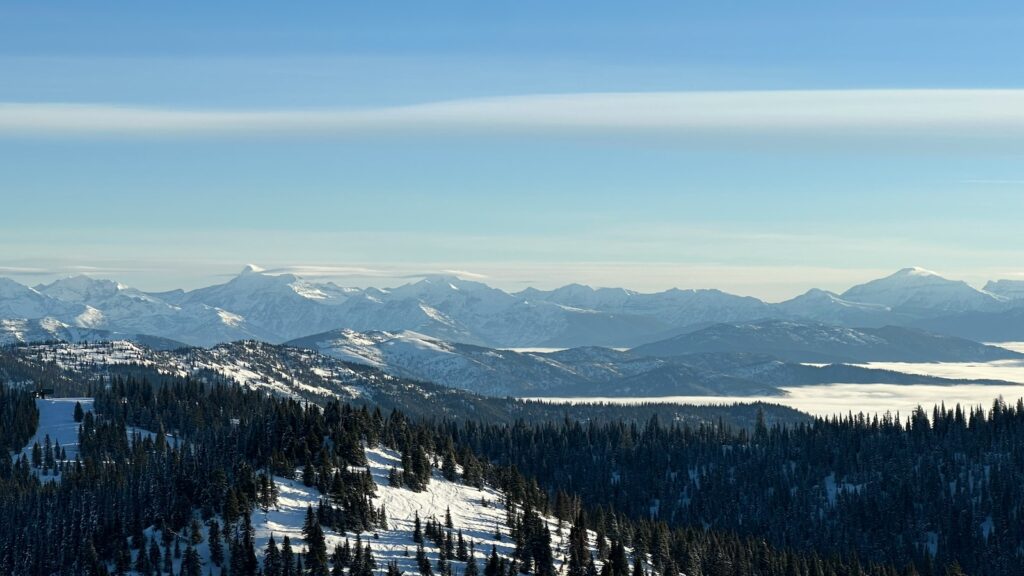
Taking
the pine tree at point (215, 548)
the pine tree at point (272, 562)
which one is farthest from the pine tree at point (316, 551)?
the pine tree at point (215, 548)

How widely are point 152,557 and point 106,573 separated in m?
7.55

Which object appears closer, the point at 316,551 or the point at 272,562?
the point at 272,562

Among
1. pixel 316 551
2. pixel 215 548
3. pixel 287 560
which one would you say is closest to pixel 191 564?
pixel 215 548

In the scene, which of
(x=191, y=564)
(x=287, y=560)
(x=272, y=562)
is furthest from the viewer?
(x=191, y=564)

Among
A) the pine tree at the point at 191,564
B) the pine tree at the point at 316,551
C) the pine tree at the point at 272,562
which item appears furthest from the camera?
the pine tree at the point at 316,551

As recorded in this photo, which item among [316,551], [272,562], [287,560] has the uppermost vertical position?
[316,551]

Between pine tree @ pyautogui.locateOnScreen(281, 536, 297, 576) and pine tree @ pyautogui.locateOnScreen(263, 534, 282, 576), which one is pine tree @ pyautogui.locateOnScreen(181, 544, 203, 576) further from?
pine tree @ pyautogui.locateOnScreen(281, 536, 297, 576)

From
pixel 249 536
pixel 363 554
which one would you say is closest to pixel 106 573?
pixel 249 536

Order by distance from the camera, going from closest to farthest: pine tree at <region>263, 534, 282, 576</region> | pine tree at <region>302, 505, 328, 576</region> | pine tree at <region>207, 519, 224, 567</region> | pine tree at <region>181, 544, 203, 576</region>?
pine tree at <region>263, 534, 282, 576</region>, pine tree at <region>181, 544, 203, 576</region>, pine tree at <region>302, 505, 328, 576</region>, pine tree at <region>207, 519, 224, 567</region>

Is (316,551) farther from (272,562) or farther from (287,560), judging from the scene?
(272,562)

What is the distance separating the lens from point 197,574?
19038 centimetres

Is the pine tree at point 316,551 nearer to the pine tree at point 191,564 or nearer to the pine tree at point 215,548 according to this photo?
the pine tree at point 215,548

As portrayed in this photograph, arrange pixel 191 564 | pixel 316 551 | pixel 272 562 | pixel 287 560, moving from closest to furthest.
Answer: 1. pixel 272 562
2. pixel 287 560
3. pixel 191 564
4. pixel 316 551

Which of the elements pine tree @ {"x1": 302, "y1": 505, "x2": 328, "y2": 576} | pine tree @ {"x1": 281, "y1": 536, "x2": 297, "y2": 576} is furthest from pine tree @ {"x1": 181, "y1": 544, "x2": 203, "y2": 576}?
pine tree @ {"x1": 302, "y1": 505, "x2": 328, "y2": 576}
